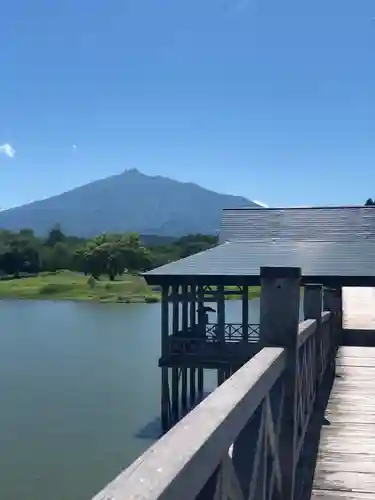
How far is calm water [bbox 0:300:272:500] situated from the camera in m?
13.3

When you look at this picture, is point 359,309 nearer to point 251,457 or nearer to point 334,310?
point 334,310

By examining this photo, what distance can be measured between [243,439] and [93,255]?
80360mm

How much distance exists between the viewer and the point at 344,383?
669cm

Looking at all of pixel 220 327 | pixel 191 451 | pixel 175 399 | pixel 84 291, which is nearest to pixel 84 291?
pixel 84 291

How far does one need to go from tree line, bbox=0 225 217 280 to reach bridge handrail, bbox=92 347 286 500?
72654 mm

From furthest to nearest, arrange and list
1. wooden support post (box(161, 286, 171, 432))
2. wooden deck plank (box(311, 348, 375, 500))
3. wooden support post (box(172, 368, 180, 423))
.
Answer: wooden support post (box(172, 368, 180, 423)), wooden support post (box(161, 286, 171, 432)), wooden deck plank (box(311, 348, 375, 500))

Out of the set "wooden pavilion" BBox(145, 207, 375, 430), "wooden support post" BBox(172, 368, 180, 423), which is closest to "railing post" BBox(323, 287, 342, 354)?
"wooden pavilion" BBox(145, 207, 375, 430)

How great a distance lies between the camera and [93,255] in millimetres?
81688

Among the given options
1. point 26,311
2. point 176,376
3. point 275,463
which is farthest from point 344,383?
point 26,311

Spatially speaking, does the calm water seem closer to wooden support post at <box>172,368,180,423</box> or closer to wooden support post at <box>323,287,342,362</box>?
wooden support post at <box>172,368,180,423</box>

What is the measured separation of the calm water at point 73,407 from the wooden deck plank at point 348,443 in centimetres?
723

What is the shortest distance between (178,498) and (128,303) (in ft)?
186

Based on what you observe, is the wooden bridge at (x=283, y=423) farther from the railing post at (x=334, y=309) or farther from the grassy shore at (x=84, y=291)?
the grassy shore at (x=84, y=291)

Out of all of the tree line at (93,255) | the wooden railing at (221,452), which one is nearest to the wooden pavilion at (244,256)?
the wooden railing at (221,452)
